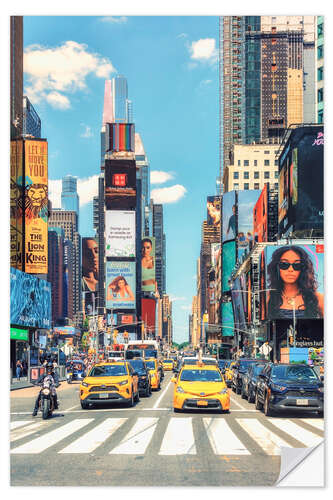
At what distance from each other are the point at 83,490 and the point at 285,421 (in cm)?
1127

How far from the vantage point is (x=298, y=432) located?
52.4 ft

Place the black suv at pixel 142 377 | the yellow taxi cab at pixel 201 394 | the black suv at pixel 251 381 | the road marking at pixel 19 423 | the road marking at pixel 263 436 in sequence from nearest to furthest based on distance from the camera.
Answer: the road marking at pixel 263 436, the road marking at pixel 19 423, the yellow taxi cab at pixel 201 394, the black suv at pixel 251 381, the black suv at pixel 142 377

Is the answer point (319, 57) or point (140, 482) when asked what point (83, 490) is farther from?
point (319, 57)

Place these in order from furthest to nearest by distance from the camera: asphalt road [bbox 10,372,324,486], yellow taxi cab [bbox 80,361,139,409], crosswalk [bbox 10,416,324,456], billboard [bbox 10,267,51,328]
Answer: billboard [bbox 10,267,51,328] → yellow taxi cab [bbox 80,361,139,409] → crosswalk [bbox 10,416,324,456] → asphalt road [bbox 10,372,324,486]

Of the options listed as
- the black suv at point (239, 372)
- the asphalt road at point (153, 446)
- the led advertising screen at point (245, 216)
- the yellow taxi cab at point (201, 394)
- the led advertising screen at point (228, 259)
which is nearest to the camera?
the asphalt road at point (153, 446)

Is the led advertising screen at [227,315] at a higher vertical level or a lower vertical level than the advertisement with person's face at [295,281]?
lower

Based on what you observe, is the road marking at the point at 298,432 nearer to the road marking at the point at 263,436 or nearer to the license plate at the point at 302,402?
the road marking at the point at 263,436

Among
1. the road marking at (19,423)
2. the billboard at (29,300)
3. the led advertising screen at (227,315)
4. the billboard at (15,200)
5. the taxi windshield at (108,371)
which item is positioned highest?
the billboard at (15,200)

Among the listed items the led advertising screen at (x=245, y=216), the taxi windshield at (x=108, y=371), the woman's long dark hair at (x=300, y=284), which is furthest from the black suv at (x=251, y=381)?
the led advertising screen at (x=245, y=216)

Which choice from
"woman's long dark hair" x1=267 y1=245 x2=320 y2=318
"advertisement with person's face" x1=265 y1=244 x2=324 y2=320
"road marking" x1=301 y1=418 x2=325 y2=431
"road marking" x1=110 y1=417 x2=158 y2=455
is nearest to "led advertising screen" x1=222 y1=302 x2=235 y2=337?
"woman's long dark hair" x1=267 y1=245 x2=320 y2=318

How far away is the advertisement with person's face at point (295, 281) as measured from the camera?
85.8 m

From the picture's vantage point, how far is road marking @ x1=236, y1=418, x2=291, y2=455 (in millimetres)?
13250

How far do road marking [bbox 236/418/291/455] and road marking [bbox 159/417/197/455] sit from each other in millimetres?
1388

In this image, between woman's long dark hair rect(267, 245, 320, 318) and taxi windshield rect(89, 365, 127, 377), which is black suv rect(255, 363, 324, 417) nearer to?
taxi windshield rect(89, 365, 127, 377)
